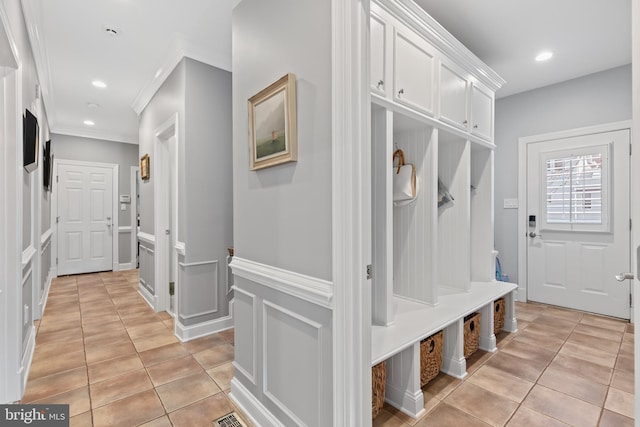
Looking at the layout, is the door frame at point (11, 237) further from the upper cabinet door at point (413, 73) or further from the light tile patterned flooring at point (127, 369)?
the upper cabinet door at point (413, 73)

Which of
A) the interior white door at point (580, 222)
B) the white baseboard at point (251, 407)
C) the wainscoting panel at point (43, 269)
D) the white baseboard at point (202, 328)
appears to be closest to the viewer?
the white baseboard at point (251, 407)

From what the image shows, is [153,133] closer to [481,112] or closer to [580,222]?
[481,112]

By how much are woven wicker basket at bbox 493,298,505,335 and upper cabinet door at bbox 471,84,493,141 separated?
5.00ft

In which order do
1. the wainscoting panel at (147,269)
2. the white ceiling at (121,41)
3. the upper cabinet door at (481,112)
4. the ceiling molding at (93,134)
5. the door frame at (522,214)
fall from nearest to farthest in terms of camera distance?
1. the white ceiling at (121,41)
2. the upper cabinet door at (481,112)
3. the wainscoting panel at (147,269)
4. the door frame at (522,214)
5. the ceiling molding at (93,134)

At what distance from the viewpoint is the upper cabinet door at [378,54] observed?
5.77ft

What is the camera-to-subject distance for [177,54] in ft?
9.39

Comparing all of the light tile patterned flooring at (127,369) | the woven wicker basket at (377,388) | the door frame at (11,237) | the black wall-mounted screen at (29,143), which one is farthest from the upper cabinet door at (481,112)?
the black wall-mounted screen at (29,143)

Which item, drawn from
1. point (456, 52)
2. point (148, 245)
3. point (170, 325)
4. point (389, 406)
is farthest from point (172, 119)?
point (389, 406)

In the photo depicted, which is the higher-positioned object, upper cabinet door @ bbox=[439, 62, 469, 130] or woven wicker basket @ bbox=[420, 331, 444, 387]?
upper cabinet door @ bbox=[439, 62, 469, 130]

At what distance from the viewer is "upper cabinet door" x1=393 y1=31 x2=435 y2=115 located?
1936 millimetres

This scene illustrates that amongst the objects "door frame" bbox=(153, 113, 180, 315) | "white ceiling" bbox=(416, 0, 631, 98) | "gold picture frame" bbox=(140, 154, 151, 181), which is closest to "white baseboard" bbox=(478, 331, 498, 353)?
"white ceiling" bbox=(416, 0, 631, 98)

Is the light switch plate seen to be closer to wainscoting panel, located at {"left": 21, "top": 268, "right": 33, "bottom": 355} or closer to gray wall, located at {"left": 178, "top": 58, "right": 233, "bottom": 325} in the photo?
gray wall, located at {"left": 178, "top": 58, "right": 233, "bottom": 325}

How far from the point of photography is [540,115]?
3.83 meters

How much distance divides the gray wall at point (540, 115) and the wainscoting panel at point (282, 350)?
371 centimetres
